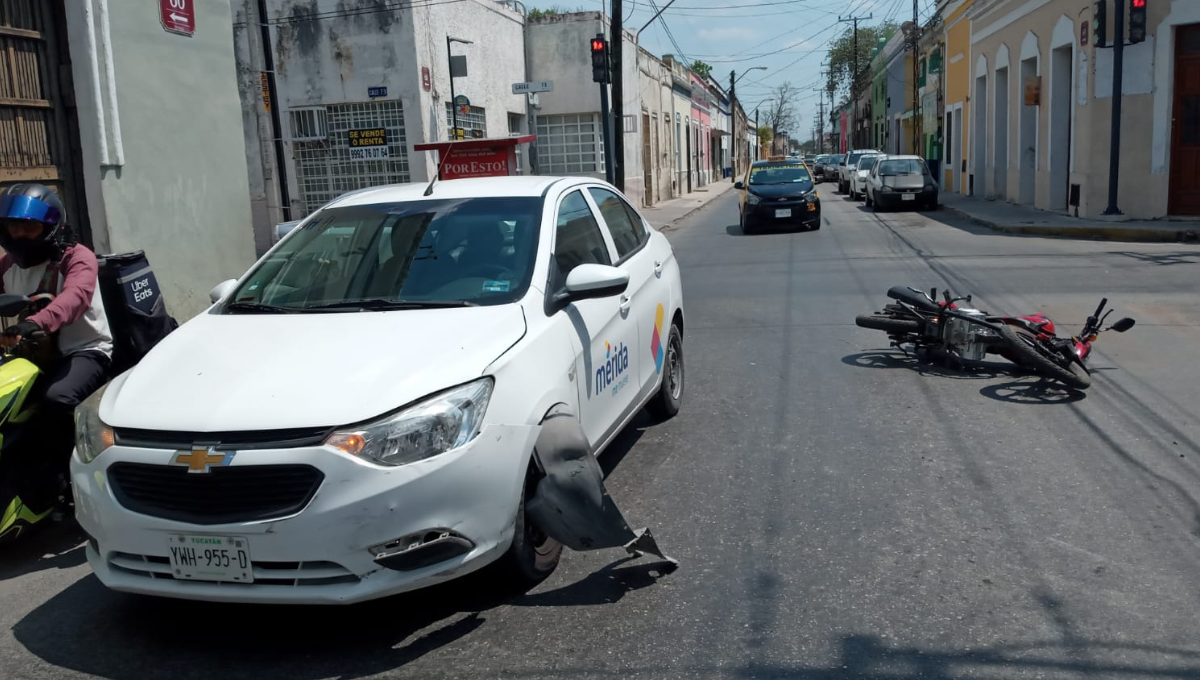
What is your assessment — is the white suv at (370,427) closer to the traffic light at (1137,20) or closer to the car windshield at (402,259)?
the car windshield at (402,259)

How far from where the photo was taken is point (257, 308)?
4.78 metres

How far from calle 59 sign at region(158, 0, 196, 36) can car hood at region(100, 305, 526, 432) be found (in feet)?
19.5

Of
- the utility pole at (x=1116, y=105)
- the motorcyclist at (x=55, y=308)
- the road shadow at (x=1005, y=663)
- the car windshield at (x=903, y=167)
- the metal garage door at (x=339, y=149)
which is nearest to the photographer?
the road shadow at (x=1005, y=663)

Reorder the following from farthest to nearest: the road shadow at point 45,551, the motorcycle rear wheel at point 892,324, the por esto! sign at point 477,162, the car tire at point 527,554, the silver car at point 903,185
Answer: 1. the silver car at point 903,185
2. the por esto! sign at point 477,162
3. the motorcycle rear wheel at point 892,324
4. the road shadow at point 45,551
5. the car tire at point 527,554

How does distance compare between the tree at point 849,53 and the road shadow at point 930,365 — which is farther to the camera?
the tree at point 849,53

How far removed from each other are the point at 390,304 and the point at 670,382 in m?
2.51

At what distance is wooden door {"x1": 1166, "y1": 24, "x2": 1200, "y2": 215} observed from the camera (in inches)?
730

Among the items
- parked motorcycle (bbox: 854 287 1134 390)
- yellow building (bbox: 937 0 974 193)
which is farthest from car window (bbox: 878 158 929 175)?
parked motorcycle (bbox: 854 287 1134 390)

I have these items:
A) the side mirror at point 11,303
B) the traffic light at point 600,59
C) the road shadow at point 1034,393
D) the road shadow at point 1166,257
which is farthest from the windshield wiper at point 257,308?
the traffic light at point 600,59

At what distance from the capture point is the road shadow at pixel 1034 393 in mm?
6891

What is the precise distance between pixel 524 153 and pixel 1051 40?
12.7 metres

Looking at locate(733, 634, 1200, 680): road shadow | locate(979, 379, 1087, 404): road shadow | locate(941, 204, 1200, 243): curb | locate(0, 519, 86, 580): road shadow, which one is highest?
locate(941, 204, 1200, 243): curb

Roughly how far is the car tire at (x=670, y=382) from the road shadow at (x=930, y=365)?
6.54ft

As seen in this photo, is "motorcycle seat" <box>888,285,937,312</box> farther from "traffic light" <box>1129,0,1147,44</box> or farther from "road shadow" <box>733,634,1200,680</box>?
"traffic light" <box>1129,0,1147,44</box>
